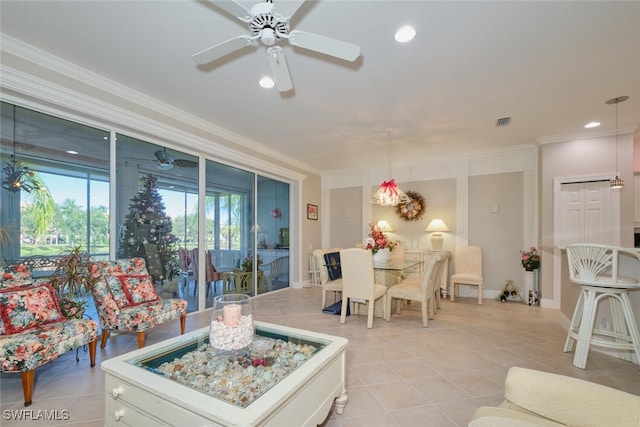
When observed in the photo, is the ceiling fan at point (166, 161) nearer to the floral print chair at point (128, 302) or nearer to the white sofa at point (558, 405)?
the floral print chair at point (128, 302)

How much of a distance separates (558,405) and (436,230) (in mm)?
4586

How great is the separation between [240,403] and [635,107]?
5.18 m

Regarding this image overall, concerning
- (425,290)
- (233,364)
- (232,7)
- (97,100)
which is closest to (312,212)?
Answer: (425,290)

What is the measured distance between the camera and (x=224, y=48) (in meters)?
1.89

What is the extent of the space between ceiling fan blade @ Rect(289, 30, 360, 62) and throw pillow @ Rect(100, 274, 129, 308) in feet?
9.16

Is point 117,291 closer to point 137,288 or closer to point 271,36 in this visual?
point 137,288

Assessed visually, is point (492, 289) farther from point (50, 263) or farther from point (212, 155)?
point (50, 263)

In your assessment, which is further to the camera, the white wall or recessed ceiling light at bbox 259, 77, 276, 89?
the white wall

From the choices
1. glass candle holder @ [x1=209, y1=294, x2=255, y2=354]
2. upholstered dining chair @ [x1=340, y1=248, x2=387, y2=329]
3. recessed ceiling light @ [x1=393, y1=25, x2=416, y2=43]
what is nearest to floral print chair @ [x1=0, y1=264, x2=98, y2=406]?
glass candle holder @ [x1=209, y1=294, x2=255, y2=354]

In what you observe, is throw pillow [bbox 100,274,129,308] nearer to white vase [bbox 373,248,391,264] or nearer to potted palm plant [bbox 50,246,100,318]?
potted palm plant [bbox 50,246,100,318]

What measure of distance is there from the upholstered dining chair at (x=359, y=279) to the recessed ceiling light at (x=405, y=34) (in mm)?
2215

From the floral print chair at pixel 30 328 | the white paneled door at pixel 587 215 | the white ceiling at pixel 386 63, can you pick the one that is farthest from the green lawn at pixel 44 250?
the white paneled door at pixel 587 215

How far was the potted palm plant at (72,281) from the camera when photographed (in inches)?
97.7

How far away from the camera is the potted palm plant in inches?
97.7
